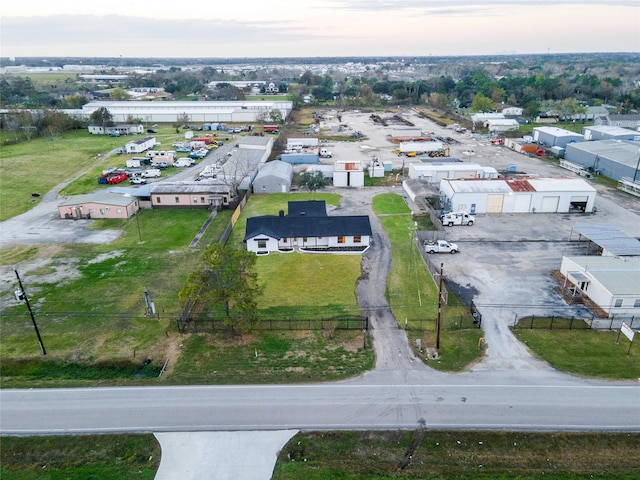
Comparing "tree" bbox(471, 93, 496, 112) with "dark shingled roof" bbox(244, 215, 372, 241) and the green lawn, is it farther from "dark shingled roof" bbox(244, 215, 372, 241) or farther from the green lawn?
"dark shingled roof" bbox(244, 215, 372, 241)

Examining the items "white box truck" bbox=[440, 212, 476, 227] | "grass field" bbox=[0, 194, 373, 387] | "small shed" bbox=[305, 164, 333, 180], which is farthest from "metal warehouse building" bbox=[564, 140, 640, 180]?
"grass field" bbox=[0, 194, 373, 387]

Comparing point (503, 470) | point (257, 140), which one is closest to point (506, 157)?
point (257, 140)

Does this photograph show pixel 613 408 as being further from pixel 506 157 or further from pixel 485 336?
pixel 506 157

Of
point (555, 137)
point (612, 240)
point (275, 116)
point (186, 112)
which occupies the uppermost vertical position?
point (186, 112)

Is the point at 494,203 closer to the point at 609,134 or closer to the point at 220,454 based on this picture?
the point at 220,454

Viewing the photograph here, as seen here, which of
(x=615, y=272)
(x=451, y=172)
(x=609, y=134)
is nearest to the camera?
(x=615, y=272)

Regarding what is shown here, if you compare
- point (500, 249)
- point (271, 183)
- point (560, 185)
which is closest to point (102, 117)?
point (271, 183)

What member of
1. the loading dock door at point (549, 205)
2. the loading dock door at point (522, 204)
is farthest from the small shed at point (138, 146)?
the loading dock door at point (549, 205)

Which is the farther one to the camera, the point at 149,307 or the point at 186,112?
the point at 186,112
